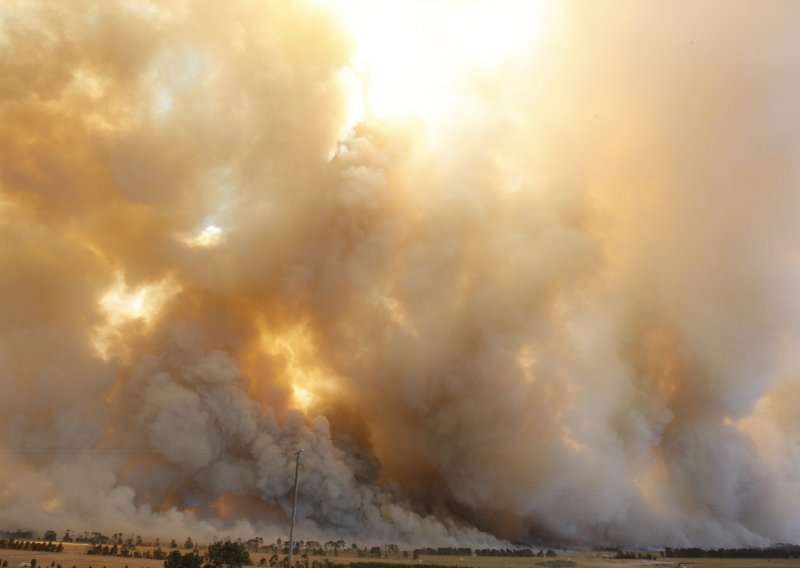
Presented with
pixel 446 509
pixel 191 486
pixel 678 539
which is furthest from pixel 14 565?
pixel 678 539

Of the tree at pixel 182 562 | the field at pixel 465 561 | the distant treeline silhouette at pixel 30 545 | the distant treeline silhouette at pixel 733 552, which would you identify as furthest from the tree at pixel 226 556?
the distant treeline silhouette at pixel 733 552

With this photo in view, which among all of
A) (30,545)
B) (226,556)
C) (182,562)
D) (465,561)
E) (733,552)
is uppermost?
(30,545)

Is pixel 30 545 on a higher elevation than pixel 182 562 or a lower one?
higher

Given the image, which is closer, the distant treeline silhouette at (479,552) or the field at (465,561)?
the field at (465,561)

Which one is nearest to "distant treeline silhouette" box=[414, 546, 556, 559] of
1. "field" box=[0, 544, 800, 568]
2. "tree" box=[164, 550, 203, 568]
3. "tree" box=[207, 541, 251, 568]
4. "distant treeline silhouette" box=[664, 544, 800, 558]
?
"field" box=[0, 544, 800, 568]

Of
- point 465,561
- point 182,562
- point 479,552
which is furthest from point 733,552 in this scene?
point 182,562

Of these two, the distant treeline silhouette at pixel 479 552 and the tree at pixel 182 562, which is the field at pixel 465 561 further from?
the tree at pixel 182 562

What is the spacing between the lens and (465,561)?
42.6m

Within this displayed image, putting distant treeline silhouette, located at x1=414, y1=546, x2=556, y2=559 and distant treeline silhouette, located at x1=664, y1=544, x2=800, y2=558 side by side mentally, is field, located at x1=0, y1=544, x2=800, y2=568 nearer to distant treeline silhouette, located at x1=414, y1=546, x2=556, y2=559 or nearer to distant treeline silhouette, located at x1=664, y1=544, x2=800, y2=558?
distant treeline silhouette, located at x1=414, y1=546, x2=556, y2=559

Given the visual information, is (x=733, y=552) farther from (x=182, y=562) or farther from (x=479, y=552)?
(x=182, y=562)

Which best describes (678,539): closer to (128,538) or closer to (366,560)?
(366,560)

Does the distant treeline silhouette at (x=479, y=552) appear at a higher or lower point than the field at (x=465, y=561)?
higher

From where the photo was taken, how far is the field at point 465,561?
1441 inches

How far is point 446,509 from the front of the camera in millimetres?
55656
